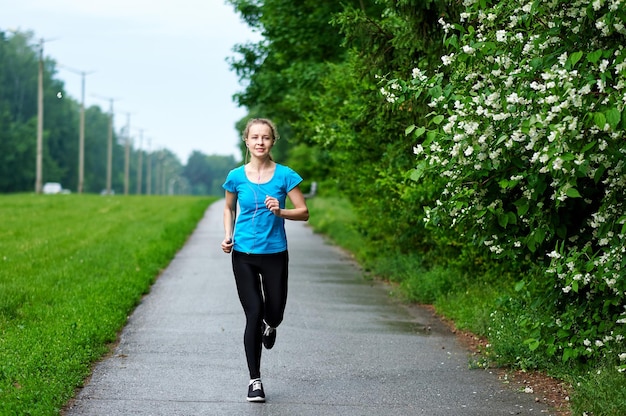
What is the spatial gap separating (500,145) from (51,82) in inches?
4459

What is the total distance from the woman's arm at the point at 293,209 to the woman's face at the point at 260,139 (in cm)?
36

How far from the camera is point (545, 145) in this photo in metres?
5.76

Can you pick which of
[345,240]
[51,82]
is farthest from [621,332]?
[51,82]

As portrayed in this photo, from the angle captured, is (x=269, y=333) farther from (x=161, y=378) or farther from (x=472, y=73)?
(x=472, y=73)

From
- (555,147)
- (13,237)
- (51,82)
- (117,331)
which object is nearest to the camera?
(555,147)

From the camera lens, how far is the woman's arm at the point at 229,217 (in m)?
7.58

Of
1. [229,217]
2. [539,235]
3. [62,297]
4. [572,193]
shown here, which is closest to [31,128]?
[62,297]

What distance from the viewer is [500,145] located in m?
6.44

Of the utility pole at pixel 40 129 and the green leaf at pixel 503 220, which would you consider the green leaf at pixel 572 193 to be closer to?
the green leaf at pixel 503 220

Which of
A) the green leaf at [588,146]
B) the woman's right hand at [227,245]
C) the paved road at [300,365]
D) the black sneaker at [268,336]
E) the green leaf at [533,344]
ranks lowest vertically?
the paved road at [300,365]

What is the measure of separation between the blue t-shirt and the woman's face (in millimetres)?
170

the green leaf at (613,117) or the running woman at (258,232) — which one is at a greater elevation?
the green leaf at (613,117)

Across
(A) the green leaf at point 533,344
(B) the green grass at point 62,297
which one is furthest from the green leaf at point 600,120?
(B) the green grass at point 62,297

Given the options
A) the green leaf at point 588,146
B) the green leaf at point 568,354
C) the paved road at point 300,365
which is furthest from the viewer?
the green leaf at point 568,354
